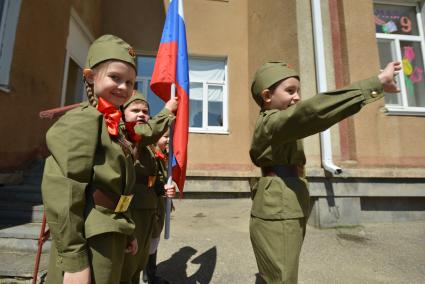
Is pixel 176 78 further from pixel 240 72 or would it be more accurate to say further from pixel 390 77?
pixel 240 72

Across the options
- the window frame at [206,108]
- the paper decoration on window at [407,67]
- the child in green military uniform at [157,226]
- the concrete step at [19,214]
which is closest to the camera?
the child in green military uniform at [157,226]

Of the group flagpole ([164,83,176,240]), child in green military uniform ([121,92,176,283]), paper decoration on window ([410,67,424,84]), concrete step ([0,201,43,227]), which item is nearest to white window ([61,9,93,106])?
concrete step ([0,201,43,227])

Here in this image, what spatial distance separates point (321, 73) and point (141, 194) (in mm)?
3944

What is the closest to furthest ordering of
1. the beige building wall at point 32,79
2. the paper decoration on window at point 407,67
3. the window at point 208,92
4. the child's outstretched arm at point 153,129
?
1. the child's outstretched arm at point 153,129
2. the beige building wall at point 32,79
3. the paper decoration on window at point 407,67
4. the window at point 208,92

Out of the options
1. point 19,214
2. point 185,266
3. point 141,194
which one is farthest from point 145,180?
point 19,214

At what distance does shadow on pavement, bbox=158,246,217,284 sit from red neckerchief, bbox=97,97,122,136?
6.70ft

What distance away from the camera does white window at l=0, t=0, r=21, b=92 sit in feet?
14.9

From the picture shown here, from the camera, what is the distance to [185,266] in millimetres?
3184

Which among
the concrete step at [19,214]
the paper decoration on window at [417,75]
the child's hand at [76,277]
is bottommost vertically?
the concrete step at [19,214]

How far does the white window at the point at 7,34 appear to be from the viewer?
14.9 feet

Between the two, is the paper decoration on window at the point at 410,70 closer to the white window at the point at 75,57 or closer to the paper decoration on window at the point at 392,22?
the paper decoration on window at the point at 392,22

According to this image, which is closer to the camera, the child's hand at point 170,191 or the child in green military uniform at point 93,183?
the child in green military uniform at point 93,183

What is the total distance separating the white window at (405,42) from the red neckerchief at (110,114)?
5940 millimetres

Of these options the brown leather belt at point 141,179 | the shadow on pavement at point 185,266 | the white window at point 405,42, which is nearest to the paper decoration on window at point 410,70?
the white window at point 405,42
